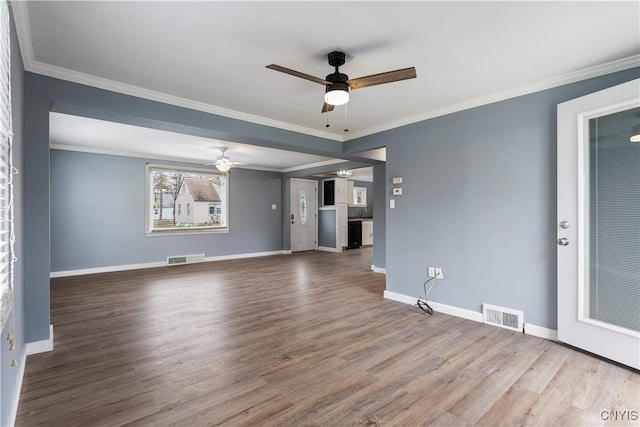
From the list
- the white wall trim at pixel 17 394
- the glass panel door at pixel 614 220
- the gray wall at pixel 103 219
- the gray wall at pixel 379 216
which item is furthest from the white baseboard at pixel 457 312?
the gray wall at pixel 103 219

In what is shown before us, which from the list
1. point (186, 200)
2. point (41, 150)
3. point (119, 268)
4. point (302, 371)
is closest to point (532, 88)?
point (302, 371)

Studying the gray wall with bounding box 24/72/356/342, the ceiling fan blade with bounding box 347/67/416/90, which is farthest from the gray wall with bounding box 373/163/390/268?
the gray wall with bounding box 24/72/356/342

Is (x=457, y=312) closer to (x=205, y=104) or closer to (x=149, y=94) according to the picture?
(x=205, y=104)

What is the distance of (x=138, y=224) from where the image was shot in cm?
639

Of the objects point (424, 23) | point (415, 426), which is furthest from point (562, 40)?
point (415, 426)

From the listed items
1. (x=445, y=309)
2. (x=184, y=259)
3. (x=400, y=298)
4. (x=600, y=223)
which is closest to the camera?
(x=600, y=223)

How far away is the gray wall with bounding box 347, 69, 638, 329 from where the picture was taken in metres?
2.89

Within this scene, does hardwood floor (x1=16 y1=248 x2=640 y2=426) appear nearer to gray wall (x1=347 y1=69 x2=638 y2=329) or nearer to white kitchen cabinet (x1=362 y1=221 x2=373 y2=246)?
gray wall (x1=347 y1=69 x2=638 y2=329)

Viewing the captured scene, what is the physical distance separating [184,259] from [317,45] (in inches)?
235

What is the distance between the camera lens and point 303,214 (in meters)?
9.18

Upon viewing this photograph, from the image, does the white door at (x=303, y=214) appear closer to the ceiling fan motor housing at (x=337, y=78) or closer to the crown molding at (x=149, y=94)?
the crown molding at (x=149, y=94)

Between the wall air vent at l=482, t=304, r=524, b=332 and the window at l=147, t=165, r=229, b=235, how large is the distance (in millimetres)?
5951

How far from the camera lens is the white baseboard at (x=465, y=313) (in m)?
2.85

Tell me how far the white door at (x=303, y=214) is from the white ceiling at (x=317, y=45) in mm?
5605
